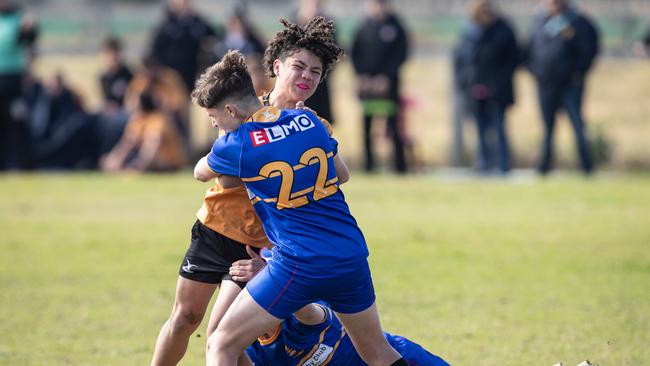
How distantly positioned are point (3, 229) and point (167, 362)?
705 centimetres

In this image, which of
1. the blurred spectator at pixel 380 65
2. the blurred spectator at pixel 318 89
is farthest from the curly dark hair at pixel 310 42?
the blurred spectator at pixel 380 65

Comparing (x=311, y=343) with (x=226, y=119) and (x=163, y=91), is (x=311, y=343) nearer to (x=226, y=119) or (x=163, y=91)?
(x=226, y=119)

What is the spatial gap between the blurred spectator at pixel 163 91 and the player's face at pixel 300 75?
1157cm

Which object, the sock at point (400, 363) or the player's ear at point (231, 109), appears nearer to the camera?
the player's ear at point (231, 109)

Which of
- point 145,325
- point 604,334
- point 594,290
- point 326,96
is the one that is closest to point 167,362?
point 145,325

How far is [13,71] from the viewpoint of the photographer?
1680cm

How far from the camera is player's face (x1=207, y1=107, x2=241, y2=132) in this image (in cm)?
528

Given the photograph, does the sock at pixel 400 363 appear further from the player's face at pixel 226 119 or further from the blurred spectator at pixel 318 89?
the blurred spectator at pixel 318 89

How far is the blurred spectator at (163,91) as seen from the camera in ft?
56.4

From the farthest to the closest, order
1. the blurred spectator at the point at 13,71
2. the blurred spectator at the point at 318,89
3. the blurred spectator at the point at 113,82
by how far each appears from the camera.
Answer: the blurred spectator at the point at 113,82 < the blurred spectator at the point at 13,71 < the blurred spectator at the point at 318,89

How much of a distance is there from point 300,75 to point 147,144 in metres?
11.5

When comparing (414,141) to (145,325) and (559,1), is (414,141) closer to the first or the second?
(559,1)

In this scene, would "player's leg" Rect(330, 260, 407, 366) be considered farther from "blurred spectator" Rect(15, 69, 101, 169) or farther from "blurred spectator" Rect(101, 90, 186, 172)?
"blurred spectator" Rect(15, 69, 101, 169)

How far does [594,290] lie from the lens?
9039mm
